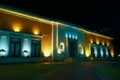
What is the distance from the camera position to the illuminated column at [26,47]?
28297mm

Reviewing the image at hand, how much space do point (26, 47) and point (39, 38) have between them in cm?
403

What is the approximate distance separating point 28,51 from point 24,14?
24.5ft

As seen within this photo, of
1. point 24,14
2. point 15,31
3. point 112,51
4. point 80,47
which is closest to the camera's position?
point 15,31

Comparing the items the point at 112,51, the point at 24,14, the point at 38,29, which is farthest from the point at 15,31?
the point at 112,51

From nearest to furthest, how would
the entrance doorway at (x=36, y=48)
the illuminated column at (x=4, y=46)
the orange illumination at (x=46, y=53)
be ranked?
the illuminated column at (x=4, y=46) → the entrance doorway at (x=36, y=48) → the orange illumination at (x=46, y=53)

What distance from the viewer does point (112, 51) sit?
6278cm

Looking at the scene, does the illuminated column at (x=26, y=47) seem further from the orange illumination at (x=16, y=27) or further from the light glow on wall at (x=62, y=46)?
the light glow on wall at (x=62, y=46)

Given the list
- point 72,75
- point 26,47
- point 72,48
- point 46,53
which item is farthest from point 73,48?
point 72,75

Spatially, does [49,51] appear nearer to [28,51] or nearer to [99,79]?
[28,51]

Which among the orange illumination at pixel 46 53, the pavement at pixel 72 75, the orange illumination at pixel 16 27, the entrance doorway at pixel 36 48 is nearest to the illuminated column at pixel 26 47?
the entrance doorway at pixel 36 48

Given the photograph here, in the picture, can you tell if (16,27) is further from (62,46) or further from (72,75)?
(72,75)

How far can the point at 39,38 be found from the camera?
104ft

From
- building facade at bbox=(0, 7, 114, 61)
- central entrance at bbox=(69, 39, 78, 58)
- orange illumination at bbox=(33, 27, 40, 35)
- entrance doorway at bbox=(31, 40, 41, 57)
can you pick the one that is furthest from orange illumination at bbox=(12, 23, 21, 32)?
central entrance at bbox=(69, 39, 78, 58)

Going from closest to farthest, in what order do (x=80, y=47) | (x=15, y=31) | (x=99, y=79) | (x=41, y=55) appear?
(x=99, y=79) < (x=15, y=31) < (x=41, y=55) < (x=80, y=47)
